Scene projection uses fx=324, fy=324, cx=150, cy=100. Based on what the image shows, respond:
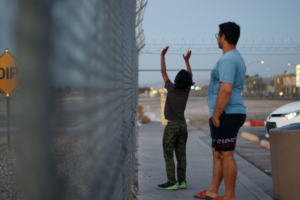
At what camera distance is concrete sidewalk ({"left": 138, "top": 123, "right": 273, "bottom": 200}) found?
432 centimetres

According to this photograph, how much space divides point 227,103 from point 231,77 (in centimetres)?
30

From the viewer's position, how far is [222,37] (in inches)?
154

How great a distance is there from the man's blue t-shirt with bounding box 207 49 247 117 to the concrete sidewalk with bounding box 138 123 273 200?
1.28m

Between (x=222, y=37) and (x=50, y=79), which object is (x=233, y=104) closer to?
(x=222, y=37)

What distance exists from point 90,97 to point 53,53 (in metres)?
0.28

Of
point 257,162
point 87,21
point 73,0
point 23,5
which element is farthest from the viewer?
point 257,162

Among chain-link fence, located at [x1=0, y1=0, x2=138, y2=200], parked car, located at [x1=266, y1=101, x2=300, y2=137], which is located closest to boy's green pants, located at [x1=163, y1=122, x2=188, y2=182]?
chain-link fence, located at [x1=0, y1=0, x2=138, y2=200]

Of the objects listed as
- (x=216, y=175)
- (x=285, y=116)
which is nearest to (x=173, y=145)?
(x=216, y=175)

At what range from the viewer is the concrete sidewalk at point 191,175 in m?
4.32

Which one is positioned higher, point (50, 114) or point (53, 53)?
point (53, 53)

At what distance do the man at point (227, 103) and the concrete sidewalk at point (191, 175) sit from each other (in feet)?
2.23

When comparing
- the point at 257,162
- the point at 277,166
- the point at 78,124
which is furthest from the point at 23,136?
the point at 257,162

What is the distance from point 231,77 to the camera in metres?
3.62

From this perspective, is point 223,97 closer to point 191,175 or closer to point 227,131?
point 227,131
